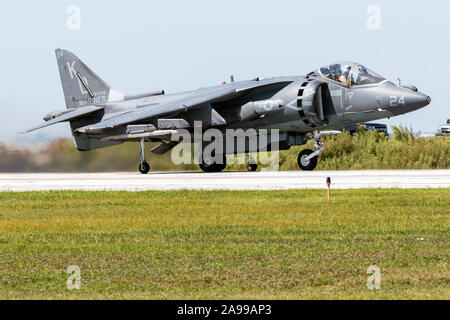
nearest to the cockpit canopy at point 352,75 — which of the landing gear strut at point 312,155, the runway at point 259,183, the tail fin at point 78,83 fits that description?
the landing gear strut at point 312,155

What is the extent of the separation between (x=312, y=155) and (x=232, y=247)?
15.7 metres

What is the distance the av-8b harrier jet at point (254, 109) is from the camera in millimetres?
23812

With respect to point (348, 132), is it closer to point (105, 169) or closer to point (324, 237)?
point (105, 169)

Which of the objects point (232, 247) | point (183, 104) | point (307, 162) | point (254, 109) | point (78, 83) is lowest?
point (307, 162)

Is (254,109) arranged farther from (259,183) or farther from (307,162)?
(259,183)

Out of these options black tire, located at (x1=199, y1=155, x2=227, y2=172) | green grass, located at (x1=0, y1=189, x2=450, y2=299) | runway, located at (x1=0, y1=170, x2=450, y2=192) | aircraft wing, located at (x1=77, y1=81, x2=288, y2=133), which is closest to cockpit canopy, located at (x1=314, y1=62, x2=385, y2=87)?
aircraft wing, located at (x1=77, y1=81, x2=288, y2=133)

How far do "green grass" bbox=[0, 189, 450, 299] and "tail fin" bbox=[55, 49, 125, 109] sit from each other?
47.8 feet

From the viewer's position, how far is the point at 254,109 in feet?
84.3

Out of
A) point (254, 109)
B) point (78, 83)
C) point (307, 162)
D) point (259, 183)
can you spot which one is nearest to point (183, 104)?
point (254, 109)

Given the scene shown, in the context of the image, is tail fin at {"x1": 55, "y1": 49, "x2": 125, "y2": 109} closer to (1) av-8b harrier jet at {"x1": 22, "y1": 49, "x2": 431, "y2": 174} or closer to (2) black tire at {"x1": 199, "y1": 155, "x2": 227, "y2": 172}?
(1) av-8b harrier jet at {"x1": 22, "y1": 49, "x2": 431, "y2": 174}

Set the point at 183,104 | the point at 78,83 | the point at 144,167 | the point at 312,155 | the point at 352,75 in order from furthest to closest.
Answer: the point at 78,83, the point at 144,167, the point at 183,104, the point at 312,155, the point at 352,75

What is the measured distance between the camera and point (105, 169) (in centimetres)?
3014

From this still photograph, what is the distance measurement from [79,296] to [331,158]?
2420cm

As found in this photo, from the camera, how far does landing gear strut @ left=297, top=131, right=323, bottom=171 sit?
25484 millimetres
